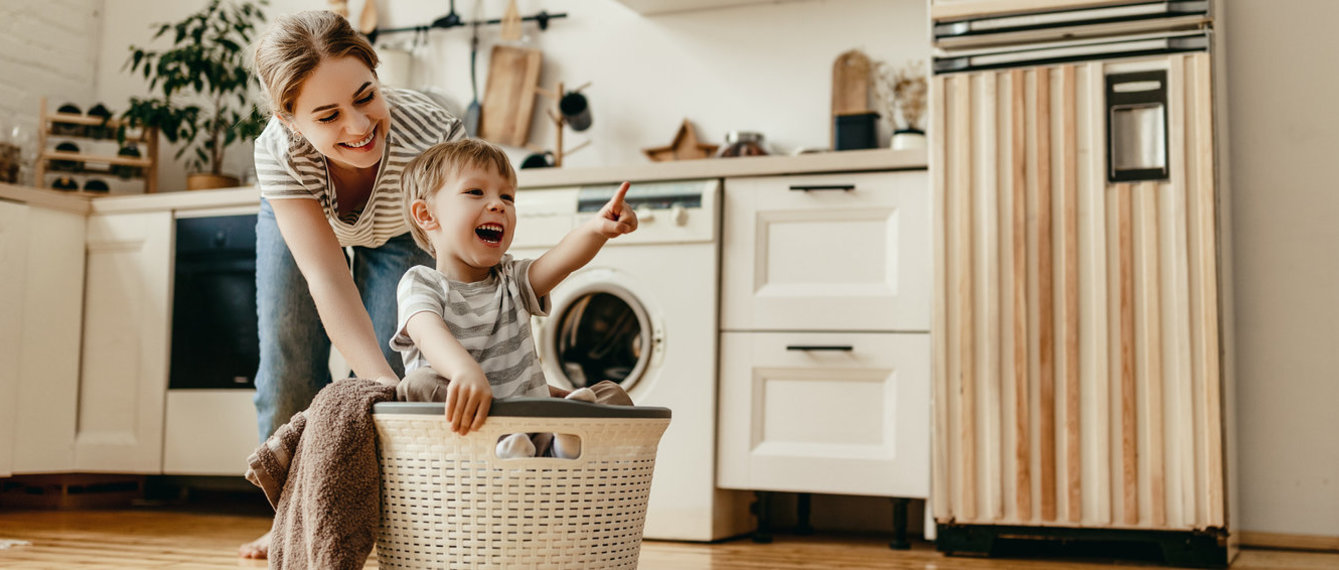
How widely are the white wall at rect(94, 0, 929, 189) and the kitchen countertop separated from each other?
511 millimetres

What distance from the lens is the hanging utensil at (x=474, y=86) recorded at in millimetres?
3254

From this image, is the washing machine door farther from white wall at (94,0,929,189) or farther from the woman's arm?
the woman's arm

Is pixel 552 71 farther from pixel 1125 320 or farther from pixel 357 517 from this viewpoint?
pixel 357 517

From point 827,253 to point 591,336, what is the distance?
21.6 inches

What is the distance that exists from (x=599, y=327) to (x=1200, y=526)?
1248 millimetres

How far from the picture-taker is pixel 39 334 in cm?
293

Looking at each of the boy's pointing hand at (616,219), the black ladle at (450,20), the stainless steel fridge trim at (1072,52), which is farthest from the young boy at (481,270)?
the black ladle at (450,20)

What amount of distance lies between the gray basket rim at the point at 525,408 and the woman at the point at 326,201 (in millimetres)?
97

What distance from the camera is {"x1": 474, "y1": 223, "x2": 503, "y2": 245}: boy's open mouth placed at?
1348 mm

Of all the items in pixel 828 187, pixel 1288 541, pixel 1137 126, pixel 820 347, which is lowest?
pixel 1288 541

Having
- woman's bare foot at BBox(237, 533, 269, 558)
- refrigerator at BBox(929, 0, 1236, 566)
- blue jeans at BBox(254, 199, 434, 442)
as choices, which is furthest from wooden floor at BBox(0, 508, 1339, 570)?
blue jeans at BBox(254, 199, 434, 442)

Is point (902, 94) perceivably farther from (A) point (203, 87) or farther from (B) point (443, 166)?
(A) point (203, 87)

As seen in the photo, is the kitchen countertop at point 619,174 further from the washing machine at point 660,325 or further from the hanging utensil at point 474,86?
the hanging utensil at point 474,86

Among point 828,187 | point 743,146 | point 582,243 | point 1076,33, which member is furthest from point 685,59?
point 582,243
